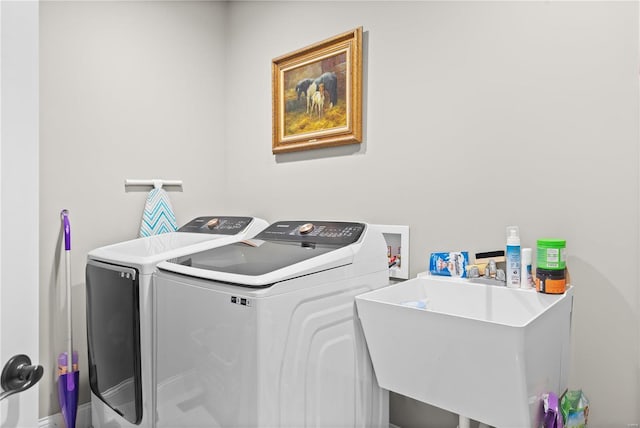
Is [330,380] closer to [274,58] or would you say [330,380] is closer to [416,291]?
[416,291]

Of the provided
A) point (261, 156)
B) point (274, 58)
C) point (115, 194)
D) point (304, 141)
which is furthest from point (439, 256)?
point (115, 194)

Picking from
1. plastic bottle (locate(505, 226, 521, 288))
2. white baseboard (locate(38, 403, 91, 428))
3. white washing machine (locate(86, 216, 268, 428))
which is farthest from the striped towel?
plastic bottle (locate(505, 226, 521, 288))

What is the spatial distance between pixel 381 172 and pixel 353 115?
33cm

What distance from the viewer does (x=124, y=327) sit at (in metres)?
1.73

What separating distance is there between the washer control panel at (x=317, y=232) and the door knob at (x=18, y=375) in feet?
3.53

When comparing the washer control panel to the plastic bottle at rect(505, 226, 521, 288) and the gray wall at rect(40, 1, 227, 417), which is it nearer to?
the plastic bottle at rect(505, 226, 521, 288)

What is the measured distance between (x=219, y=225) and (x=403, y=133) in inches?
42.7

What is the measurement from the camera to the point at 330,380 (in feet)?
4.89

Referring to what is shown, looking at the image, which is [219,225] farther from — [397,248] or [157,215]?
[397,248]

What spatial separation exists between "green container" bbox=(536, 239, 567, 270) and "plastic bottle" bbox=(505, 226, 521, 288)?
0.10 metres

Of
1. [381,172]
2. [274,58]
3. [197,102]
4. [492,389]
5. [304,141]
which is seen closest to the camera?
[492,389]

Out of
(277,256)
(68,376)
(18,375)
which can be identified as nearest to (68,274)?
(68,376)

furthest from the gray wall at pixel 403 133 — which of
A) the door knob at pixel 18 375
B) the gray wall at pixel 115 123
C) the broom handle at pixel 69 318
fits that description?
the door knob at pixel 18 375

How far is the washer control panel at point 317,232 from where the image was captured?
1.66 metres
